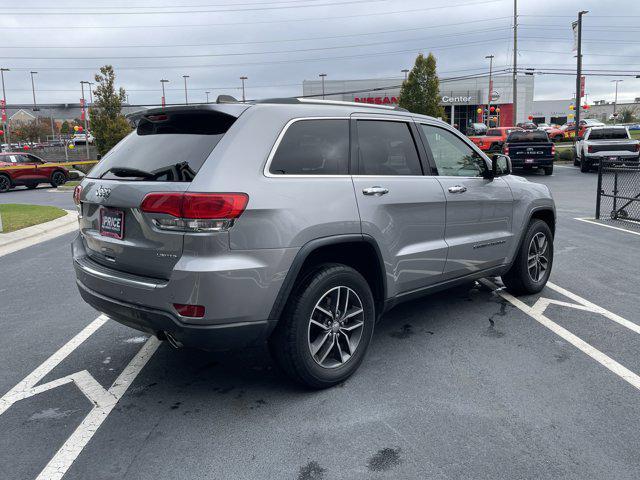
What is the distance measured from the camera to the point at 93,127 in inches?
1121

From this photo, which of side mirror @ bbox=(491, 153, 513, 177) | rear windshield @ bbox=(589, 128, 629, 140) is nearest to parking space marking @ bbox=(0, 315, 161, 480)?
side mirror @ bbox=(491, 153, 513, 177)

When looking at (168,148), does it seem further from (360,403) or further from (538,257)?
(538,257)

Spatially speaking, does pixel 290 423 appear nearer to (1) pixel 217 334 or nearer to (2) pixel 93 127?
(1) pixel 217 334

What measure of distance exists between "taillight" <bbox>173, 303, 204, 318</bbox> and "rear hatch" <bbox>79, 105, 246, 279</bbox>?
192 mm

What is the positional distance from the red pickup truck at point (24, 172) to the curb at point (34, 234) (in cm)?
1357

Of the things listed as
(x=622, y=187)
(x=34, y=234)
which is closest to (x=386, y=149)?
(x=34, y=234)

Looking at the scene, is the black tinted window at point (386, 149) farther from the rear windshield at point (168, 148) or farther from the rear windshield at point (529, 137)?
the rear windshield at point (529, 137)

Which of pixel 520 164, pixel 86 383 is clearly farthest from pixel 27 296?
pixel 520 164

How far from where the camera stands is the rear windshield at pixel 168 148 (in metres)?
3.33

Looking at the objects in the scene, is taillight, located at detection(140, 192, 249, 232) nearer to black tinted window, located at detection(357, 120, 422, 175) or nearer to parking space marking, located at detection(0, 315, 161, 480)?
black tinted window, located at detection(357, 120, 422, 175)

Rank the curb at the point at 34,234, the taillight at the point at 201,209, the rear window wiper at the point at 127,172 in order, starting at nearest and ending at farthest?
the taillight at the point at 201,209 < the rear window wiper at the point at 127,172 < the curb at the point at 34,234

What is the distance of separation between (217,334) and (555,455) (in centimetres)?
195

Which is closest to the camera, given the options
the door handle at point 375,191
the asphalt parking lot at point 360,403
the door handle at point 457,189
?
the asphalt parking lot at point 360,403

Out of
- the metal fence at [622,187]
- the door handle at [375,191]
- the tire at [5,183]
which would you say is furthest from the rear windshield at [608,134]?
the tire at [5,183]
